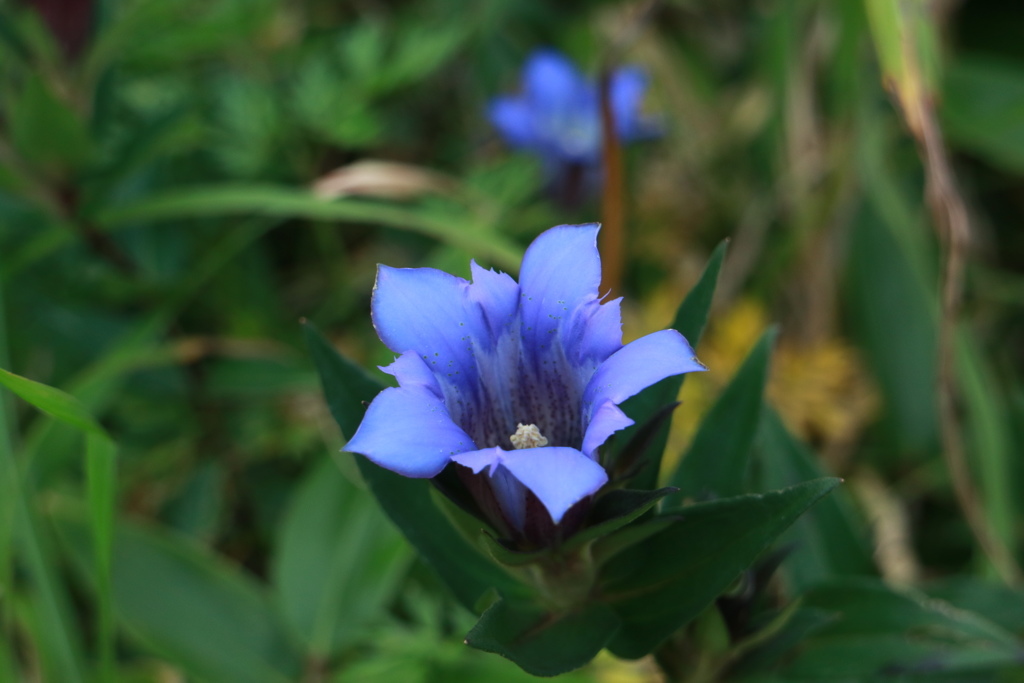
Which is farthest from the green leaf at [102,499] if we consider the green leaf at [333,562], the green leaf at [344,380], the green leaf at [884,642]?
the green leaf at [884,642]

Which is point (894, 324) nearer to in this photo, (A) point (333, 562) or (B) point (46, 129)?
(A) point (333, 562)

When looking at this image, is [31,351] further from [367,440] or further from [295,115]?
[367,440]

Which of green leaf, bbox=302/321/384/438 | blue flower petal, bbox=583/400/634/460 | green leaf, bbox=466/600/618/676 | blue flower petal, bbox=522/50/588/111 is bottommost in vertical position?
green leaf, bbox=466/600/618/676

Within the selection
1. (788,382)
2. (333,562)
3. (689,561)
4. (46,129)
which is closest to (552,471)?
(689,561)

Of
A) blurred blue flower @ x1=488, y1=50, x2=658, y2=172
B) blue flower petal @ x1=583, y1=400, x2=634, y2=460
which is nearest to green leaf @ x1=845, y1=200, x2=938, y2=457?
blurred blue flower @ x1=488, y1=50, x2=658, y2=172

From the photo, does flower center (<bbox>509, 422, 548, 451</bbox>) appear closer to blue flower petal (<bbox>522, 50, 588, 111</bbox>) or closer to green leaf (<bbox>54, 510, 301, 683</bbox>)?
green leaf (<bbox>54, 510, 301, 683</bbox>)

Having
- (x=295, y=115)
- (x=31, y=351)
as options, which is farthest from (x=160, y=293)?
(x=295, y=115)
